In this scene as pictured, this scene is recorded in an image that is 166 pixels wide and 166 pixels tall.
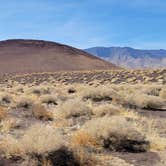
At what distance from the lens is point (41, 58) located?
129m

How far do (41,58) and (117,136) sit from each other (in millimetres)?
117813

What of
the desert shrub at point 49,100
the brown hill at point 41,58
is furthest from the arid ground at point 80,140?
the brown hill at point 41,58

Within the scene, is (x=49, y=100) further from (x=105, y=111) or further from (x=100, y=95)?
(x=105, y=111)

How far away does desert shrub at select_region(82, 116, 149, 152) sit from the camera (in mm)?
12078

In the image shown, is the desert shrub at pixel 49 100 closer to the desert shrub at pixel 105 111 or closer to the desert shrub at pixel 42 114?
the desert shrub at pixel 42 114

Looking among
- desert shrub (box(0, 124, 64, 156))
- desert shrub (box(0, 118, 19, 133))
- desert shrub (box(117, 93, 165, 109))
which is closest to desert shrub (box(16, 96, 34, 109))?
desert shrub (box(117, 93, 165, 109))

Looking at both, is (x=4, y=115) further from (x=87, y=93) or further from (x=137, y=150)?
(x=87, y=93)

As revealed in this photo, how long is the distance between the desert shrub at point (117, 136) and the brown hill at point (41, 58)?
96.3 m

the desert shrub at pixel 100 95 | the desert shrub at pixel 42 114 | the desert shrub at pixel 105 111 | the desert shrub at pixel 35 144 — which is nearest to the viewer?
the desert shrub at pixel 35 144

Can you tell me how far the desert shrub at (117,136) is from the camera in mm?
12078

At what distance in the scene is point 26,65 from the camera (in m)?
119

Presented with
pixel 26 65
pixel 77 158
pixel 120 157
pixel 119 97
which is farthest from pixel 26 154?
pixel 26 65

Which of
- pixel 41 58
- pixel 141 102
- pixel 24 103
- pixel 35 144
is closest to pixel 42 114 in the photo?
pixel 24 103

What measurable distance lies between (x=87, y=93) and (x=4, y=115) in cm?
1005
